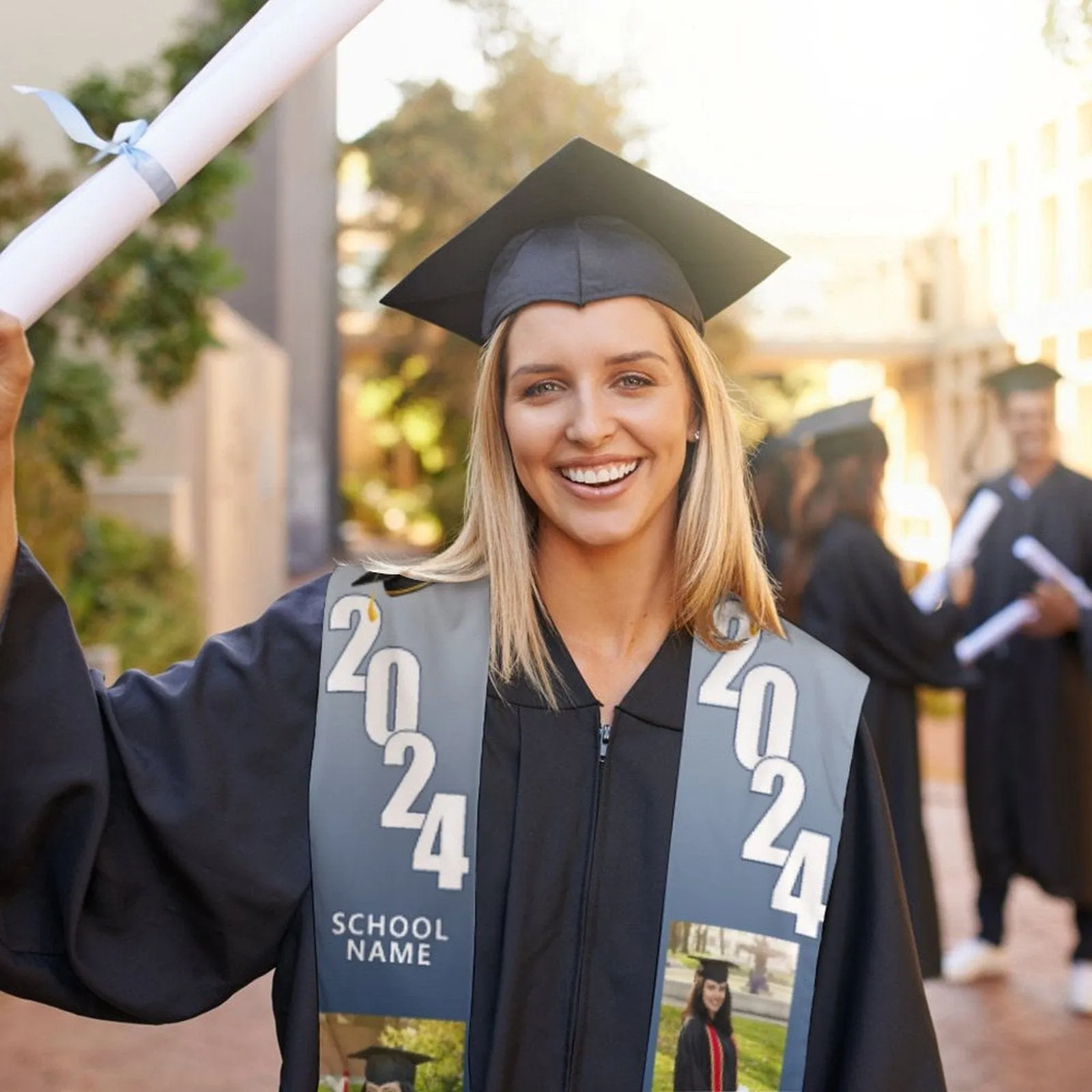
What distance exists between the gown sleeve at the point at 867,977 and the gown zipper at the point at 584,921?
0.33 m

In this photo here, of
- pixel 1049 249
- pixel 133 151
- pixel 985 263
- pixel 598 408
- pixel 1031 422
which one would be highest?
pixel 985 263

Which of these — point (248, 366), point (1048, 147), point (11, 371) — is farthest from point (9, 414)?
point (248, 366)

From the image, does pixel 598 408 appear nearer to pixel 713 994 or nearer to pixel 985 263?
pixel 713 994

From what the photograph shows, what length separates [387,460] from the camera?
42719mm

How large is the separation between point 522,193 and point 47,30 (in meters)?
8.72

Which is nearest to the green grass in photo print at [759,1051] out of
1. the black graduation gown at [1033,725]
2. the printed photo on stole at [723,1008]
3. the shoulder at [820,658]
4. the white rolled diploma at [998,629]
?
the printed photo on stole at [723,1008]

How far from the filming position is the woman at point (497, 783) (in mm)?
2074

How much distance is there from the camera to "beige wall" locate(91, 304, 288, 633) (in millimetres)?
11164

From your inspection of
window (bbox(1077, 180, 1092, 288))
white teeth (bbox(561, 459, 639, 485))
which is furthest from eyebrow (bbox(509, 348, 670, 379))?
window (bbox(1077, 180, 1092, 288))

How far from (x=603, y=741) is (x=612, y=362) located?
51 centimetres

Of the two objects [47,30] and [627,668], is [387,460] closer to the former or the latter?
[47,30]

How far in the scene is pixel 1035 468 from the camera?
623cm

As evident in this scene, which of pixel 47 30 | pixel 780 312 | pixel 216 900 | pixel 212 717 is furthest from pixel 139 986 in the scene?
pixel 780 312

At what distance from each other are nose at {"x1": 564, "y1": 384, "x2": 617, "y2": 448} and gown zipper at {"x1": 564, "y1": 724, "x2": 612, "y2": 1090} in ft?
1.38
